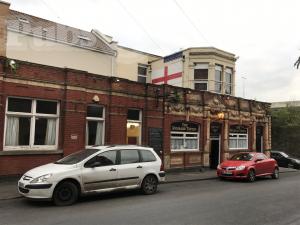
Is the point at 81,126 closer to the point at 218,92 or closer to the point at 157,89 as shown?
the point at 157,89

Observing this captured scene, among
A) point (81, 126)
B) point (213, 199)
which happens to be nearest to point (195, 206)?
point (213, 199)

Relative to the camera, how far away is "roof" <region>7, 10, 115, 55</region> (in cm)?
2286

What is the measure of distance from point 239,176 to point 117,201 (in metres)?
8.71

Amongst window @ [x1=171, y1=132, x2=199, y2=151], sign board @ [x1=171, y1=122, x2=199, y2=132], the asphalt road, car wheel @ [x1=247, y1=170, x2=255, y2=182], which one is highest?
sign board @ [x1=171, y1=122, x2=199, y2=132]

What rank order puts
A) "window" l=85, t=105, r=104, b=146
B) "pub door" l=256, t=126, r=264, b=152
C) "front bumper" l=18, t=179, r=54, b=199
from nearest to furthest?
"front bumper" l=18, t=179, r=54, b=199
"window" l=85, t=105, r=104, b=146
"pub door" l=256, t=126, r=264, b=152

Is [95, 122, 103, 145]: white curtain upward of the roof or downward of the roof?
downward

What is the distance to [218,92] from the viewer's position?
25.6 meters

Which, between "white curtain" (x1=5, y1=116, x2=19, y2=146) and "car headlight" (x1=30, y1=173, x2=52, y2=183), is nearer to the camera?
"car headlight" (x1=30, y1=173, x2=52, y2=183)

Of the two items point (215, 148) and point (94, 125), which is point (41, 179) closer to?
point (94, 125)

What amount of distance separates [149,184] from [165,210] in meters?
3.07

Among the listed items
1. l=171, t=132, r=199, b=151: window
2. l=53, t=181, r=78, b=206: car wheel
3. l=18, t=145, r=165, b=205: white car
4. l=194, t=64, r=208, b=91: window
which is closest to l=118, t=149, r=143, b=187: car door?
l=18, t=145, r=165, b=205: white car

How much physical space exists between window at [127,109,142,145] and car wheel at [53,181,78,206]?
860 cm

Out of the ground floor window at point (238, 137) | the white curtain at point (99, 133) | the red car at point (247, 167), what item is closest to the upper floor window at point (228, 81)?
the ground floor window at point (238, 137)

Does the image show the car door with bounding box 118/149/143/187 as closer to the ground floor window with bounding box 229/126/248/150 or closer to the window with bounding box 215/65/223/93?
the window with bounding box 215/65/223/93
